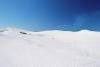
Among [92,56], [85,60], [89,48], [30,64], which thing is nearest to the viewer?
[30,64]

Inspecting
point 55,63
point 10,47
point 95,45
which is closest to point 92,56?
point 95,45

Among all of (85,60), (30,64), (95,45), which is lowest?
(30,64)

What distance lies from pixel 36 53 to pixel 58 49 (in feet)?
0.93

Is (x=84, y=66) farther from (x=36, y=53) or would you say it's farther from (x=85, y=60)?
(x=36, y=53)

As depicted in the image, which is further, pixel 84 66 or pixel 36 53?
pixel 36 53

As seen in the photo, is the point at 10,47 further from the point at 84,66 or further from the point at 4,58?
the point at 84,66

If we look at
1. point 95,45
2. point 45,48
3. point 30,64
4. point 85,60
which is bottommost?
point 30,64

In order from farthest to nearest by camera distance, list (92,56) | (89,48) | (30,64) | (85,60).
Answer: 1. (89,48)
2. (92,56)
3. (85,60)
4. (30,64)

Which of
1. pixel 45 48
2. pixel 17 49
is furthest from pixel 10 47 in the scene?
pixel 45 48

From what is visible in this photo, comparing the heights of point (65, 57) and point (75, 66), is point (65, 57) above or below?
above

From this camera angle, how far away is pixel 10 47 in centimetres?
131

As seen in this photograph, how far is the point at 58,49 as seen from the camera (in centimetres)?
145

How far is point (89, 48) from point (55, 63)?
23.7 inches

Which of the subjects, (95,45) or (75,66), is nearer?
(75,66)
